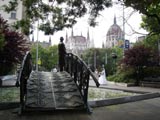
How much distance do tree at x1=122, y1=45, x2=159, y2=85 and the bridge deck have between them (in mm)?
11349

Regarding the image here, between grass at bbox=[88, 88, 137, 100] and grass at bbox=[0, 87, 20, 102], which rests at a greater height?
grass at bbox=[0, 87, 20, 102]

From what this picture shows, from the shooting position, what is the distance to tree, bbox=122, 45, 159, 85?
23.1 metres

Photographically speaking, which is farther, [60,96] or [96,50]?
[96,50]

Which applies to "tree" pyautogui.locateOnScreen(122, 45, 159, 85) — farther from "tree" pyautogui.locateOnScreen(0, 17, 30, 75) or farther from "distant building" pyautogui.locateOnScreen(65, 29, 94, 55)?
"distant building" pyautogui.locateOnScreen(65, 29, 94, 55)

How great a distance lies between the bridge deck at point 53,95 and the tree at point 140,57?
37.2ft

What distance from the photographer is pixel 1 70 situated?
67.2ft

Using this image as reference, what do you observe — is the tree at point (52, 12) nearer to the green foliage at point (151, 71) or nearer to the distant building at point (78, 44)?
the green foliage at point (151, 71)

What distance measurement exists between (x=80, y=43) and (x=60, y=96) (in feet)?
351

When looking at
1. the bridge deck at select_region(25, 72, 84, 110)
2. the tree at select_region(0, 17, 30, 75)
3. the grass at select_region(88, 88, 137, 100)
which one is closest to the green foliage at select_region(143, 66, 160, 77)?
the grass at select_region(88, 88, 137, 100)

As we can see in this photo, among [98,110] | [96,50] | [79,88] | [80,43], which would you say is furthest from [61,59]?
[80,43]

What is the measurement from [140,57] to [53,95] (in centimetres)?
1385

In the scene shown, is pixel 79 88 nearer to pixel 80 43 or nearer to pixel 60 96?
pixel 60 96

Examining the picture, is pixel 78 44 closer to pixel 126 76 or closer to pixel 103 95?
pixel 126 76

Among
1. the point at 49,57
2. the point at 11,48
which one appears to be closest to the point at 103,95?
the point at 11,48
